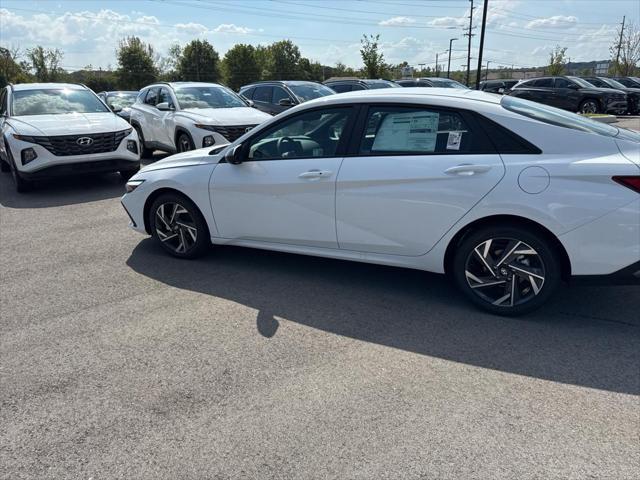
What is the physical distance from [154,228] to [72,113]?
5063mm

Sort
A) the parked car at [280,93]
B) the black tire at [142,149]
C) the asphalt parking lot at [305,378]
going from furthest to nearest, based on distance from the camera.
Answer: the parked car at [280,93]
the black tire at [142,149]
the asphalt parking lot at [305,378]

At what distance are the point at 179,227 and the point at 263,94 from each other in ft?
31.4

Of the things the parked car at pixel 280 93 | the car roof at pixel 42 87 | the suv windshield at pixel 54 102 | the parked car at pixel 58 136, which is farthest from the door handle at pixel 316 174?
the parked car at pixel 280 93

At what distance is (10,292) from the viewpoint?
4.44 metres

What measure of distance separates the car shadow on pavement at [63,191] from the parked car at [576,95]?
731 inches

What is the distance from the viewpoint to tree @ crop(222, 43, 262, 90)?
7762cm

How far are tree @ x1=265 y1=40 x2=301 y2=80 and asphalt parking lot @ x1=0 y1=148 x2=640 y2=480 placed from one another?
80657mm

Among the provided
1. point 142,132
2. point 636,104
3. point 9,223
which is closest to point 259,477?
point 9,223

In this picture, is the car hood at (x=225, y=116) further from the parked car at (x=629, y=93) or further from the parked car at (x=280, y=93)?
the parked car at (x=629, y=93)

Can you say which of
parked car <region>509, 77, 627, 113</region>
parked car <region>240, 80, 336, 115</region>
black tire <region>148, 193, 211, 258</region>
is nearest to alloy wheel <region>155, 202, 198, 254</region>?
black tire <region>148, 193, 211, 258</region>

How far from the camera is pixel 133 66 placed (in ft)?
192

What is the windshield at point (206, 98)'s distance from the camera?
33.0 feet

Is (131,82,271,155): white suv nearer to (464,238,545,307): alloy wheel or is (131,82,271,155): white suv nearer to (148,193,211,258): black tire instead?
(148,193,211,258): black tire

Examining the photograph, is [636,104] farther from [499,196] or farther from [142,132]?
[499,196]
